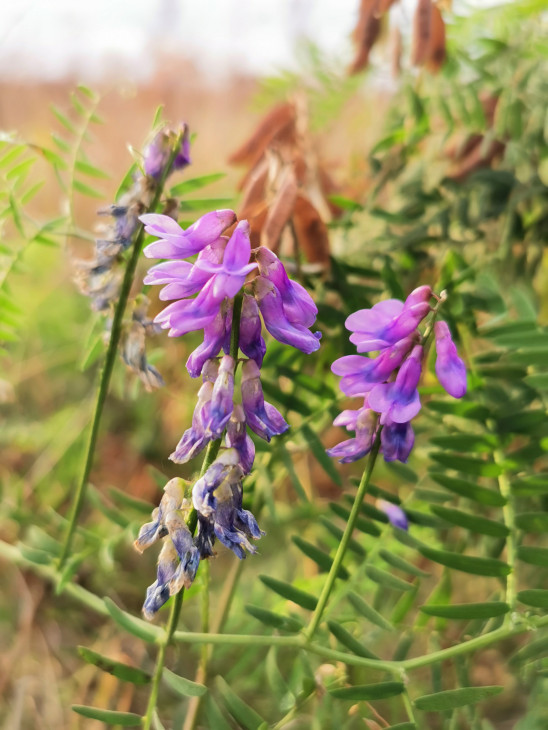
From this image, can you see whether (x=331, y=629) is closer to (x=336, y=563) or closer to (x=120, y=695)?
(x=336, y=563)

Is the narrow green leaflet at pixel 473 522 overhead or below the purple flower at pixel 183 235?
below

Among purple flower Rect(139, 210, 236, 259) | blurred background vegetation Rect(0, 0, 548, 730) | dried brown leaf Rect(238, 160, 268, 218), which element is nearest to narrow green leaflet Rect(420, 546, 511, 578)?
blurred background vegetation Rect(0, 0, 548, 730)

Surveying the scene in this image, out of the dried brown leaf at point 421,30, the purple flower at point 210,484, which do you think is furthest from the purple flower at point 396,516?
the dried brown leaf at point 421,30

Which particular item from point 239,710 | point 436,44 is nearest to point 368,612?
point 239,710

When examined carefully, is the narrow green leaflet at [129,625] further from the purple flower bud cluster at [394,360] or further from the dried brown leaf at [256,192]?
the dried brown leaf at [256,192]

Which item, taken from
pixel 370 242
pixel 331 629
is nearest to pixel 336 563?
pixel 331 629

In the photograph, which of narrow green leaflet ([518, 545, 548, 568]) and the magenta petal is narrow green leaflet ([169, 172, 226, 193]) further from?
narrow green leaflet ([518, 545, 548, 568])
